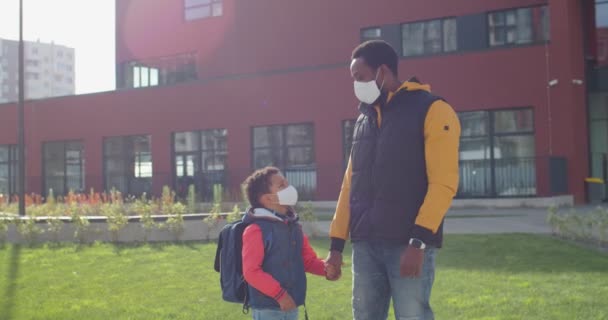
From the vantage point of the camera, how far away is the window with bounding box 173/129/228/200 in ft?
90.5

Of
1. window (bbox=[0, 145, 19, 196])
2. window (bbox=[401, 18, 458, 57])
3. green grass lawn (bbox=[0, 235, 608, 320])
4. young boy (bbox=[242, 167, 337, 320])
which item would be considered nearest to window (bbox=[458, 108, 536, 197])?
window (bbox=[401, 18, 458, 57])

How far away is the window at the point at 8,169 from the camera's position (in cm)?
3312

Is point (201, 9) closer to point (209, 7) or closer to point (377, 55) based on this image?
point (209, 7)

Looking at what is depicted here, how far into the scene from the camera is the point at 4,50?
124m

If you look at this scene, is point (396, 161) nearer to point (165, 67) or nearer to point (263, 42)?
point (263, 42)

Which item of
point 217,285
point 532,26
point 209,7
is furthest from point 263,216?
point 209,7

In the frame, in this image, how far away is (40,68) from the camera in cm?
13725

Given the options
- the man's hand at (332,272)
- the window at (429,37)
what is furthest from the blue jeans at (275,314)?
the window at (429,37)

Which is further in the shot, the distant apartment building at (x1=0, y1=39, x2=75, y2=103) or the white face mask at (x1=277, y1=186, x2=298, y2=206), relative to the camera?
the distant apartment building at (x1=0, y1=39, x2=75, y2=103)

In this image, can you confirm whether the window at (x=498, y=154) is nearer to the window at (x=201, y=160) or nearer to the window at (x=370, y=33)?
the window at (x=370, y=33)

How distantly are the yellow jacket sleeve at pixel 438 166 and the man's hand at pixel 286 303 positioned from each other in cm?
87

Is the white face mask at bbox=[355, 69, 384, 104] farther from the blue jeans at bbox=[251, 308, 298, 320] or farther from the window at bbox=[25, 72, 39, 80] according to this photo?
the window at bbox=[25, 72, 39, 80]

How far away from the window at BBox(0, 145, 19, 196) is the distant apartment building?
323 feet

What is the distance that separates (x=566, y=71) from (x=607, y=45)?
11.5ft
